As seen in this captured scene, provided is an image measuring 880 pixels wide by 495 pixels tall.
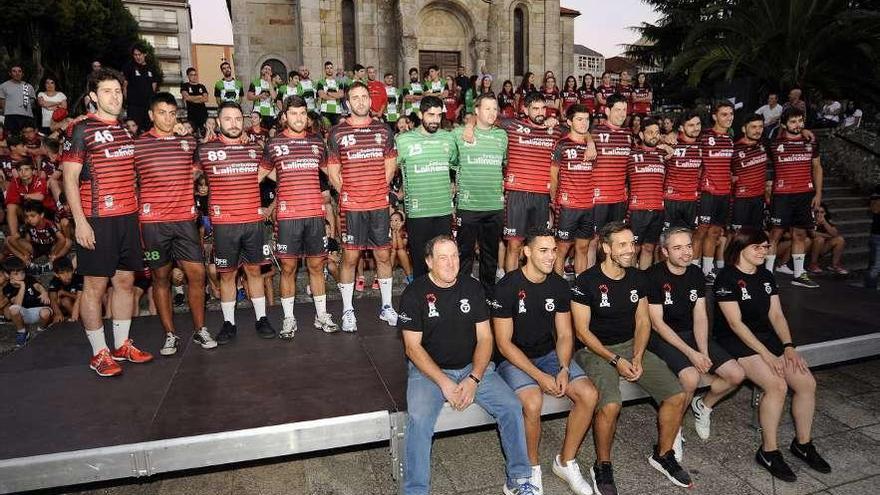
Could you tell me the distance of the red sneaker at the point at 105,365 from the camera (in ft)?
16.5

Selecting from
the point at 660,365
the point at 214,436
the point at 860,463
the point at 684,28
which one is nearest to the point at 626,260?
the point at 660,365

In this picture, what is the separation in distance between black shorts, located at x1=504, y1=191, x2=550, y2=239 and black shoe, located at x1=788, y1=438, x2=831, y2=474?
353cm

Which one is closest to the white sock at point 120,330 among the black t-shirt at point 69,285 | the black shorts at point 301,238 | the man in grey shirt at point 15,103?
the black shorts at point 301,238

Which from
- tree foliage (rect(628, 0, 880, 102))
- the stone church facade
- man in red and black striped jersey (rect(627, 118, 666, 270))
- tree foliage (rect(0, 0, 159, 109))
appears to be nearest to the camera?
man in red and black striped jersey (rect(627, 118, 666, 270))

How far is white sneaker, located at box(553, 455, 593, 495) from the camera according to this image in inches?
163

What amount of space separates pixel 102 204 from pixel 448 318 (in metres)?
3.54

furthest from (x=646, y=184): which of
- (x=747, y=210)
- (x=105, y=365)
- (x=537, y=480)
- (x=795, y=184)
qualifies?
(x=105, y=365)

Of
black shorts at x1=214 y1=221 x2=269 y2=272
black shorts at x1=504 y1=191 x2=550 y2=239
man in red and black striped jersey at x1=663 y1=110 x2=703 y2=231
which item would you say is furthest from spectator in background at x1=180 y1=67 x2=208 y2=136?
man in red and black striped jersey at x1=663 y1=110 x2=703 y2=231

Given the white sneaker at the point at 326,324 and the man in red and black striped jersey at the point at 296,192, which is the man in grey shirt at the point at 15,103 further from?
the white sneaker at the point at 326,324

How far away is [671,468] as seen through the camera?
4.34 metres

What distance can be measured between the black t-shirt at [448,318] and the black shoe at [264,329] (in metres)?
2.47

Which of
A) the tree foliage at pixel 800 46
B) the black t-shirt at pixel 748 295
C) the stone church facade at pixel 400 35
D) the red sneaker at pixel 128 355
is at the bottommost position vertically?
the red sneaker at pixel 128 355

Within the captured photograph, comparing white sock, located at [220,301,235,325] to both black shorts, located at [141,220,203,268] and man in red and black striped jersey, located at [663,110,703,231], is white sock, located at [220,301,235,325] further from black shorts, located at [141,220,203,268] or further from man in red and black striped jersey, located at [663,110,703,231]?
man in red and black striped jersey, located at [663,110,703,231]

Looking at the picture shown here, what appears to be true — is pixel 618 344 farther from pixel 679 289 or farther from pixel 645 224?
pixel 645 224
